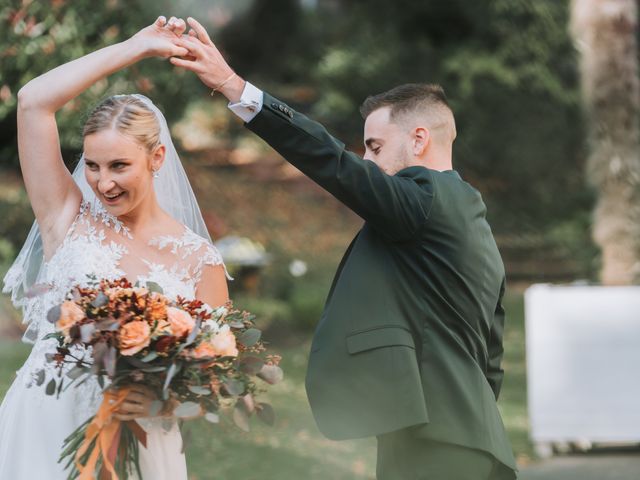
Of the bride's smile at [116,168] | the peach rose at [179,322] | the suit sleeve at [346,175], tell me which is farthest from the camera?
the bride's smile at [116,168]

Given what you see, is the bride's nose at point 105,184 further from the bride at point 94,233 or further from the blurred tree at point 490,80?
the blurred tree at point 490,80

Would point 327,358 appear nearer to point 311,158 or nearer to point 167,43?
point 311,158

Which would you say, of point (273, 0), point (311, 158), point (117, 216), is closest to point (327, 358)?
point (311, 158)

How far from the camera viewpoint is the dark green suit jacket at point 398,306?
312 cm

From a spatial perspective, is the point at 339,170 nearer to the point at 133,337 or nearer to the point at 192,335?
the point at 192,335

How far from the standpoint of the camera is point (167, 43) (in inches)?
125

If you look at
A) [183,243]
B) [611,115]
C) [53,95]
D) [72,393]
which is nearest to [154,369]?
[72,393]

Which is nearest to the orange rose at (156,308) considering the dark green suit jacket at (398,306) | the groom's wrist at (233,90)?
the dark green suit jacket at (398,306)

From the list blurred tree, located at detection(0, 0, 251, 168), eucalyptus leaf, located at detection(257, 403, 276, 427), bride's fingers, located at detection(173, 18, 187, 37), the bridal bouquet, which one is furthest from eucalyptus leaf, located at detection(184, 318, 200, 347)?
blurred tree, located at detection(0, 0, 251, 168)

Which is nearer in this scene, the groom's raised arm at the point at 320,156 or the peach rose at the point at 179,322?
the peach rose at the point at 179,322

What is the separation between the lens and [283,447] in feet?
26.8

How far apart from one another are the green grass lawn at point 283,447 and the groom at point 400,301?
3580 mm

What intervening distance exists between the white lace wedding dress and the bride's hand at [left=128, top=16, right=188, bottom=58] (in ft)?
2.01

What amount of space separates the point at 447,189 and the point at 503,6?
1436 centimetres
